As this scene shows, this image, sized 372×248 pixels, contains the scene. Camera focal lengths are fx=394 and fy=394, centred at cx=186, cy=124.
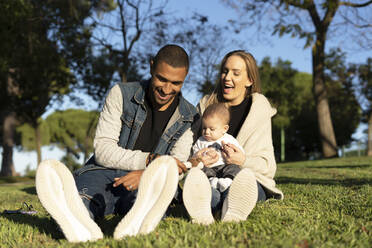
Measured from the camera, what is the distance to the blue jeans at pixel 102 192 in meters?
3.60

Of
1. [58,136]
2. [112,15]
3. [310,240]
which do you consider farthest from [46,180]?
[58,136]

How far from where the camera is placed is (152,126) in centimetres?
424

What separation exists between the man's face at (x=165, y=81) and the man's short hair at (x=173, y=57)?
0.04 m

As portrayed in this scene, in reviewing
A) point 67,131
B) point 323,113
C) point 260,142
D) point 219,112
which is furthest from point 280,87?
point 219,112

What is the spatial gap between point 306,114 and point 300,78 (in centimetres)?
833

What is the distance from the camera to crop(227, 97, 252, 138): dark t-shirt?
476cm

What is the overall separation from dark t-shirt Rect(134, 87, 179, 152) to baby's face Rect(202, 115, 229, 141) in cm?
39

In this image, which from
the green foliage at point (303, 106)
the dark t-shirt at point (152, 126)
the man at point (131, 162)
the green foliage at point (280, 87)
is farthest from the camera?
the green foliage at point (280, 87)

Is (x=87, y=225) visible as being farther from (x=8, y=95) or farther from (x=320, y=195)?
(x=8, y=95)

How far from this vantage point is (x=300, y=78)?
4678 centimetres

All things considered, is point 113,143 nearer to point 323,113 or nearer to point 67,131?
point 323,113

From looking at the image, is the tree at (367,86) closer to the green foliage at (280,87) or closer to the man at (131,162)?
the green foliage at (280,87)

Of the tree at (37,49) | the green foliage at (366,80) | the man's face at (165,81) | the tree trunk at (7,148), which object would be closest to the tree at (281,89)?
the green foliage at (366,80)

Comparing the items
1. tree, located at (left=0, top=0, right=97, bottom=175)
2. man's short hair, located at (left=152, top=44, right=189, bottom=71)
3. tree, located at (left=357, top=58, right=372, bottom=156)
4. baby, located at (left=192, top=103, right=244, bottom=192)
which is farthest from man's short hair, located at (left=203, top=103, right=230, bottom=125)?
tree, located at (left=357, top=58, right=372, bottom=156)
